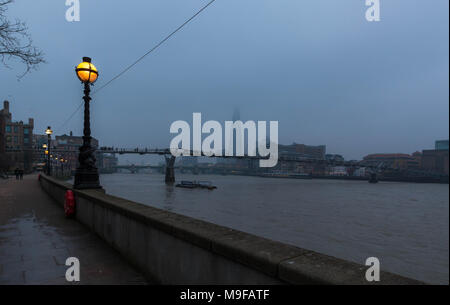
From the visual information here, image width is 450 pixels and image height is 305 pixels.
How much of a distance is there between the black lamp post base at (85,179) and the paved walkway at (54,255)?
1.06 metres

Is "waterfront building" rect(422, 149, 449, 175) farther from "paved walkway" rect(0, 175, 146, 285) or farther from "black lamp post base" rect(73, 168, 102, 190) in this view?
"paved walkway" rect(0, 175, 146, 285)

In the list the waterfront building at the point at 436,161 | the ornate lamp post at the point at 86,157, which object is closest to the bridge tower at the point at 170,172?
the ornate lamp post at the point at 86,157

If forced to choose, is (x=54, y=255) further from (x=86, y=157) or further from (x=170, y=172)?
(x=170, y=172)

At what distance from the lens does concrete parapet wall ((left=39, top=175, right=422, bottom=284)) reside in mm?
2033

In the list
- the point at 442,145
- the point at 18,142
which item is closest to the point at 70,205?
the point at 18,142

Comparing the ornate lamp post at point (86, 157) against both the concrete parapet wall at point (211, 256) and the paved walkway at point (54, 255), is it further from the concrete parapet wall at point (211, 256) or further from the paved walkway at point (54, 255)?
the concrete parapet wall at point (211, 256)

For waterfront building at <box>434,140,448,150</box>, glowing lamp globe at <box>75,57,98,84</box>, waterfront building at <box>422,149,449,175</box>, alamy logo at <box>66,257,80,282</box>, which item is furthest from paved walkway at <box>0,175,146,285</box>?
waterfront building at <box>434,140,448,150</box>

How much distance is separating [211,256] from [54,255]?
388 cm

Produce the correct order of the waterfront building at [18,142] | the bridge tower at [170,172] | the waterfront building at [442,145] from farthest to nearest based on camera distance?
the waterfront building at [442,145]
the bridge tower at [170,172]
the waterfront building at [18,142]

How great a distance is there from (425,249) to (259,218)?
51.1ft

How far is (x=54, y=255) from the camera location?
5.12 meters

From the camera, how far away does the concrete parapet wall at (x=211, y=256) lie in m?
2.03

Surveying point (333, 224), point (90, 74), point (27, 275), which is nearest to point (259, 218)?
point (333, 224)
